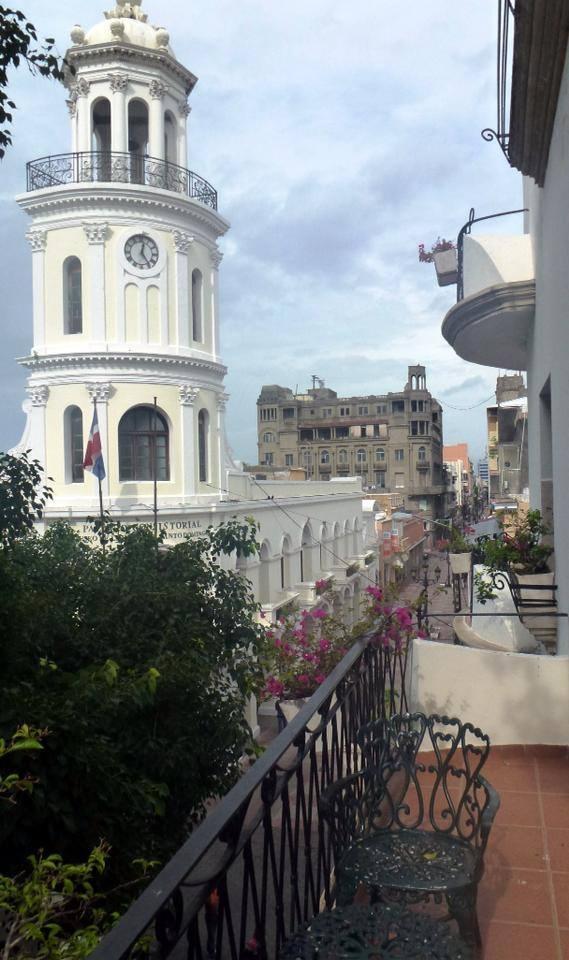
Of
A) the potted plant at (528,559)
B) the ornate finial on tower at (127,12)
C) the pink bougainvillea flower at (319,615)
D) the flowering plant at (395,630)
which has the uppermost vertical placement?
the ornate finial on tower at (127,12)

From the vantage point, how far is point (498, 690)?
5.23m

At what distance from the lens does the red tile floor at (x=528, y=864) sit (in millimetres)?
3045

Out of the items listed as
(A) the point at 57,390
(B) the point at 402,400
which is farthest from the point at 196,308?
(B) the point at 402,400

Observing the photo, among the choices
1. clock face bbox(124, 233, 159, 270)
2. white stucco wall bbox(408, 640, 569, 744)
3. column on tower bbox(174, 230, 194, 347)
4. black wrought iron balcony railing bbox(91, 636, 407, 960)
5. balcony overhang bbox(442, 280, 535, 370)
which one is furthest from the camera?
column on tower bbox(174, 230, 194, 347)

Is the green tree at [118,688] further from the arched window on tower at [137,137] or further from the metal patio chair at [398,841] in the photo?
the arched window on tower at [137,137]

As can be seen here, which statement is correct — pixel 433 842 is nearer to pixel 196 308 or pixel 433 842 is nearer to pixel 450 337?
pixel 450 337

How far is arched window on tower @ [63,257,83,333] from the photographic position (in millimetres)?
19781

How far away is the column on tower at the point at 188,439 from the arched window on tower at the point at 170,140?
6322 millimetres

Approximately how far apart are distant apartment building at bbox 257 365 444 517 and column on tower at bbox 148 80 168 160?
5545cm

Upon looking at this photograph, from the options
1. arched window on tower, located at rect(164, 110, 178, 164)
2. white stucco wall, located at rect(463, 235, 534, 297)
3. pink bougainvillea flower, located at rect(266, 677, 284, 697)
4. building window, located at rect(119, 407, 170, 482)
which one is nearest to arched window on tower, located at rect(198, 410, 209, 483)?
building window, located at rect(119, 407, 170, 482)

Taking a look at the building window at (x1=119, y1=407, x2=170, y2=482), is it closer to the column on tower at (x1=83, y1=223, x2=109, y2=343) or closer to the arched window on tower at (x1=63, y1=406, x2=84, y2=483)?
the arched window on tower at (x1=63, y1=406, x2=84, y2=483)

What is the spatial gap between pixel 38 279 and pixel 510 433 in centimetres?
1398

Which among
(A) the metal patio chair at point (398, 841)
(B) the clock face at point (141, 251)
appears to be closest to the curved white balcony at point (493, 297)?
(A) the metal patio chair at point (398, 841)

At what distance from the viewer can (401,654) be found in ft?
17.5
